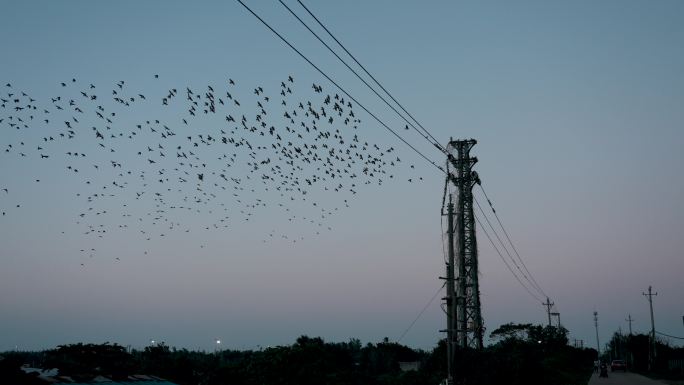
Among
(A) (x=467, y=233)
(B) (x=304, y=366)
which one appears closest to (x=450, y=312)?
(A) (x=467, y=233)

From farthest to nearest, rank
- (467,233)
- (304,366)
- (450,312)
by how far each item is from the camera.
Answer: (304,366) < (467,233) < (450,312)

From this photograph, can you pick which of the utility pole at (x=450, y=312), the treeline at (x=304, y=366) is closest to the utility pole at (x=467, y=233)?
the treeline at (x=304, y=366)

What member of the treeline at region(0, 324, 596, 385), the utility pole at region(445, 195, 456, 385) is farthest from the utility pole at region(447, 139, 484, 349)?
the utility pole at region(445, 195, 456, 385)

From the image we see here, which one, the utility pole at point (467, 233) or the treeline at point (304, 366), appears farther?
the utility pole at point (467, 233)

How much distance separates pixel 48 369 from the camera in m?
20.1

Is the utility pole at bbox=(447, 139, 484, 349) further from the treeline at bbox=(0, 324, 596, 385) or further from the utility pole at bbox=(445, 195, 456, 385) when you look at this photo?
the utility pole at bbox=(445, 195, 456, 385)

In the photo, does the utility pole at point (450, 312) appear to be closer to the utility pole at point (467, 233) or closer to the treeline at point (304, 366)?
the treeline at point (304, 366)

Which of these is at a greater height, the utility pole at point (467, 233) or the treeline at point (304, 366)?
the utility pole at point (467, 233)

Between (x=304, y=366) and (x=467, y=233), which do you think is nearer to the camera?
(x=467, y=233)

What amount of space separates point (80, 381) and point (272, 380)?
25771 millimetres

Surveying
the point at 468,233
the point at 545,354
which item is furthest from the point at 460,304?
the point at 545,354

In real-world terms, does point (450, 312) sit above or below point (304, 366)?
above

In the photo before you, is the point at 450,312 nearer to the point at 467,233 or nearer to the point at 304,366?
the point at 467,233

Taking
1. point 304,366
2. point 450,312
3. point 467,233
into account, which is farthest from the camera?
point 304,366
